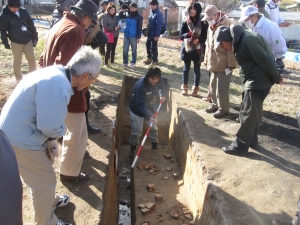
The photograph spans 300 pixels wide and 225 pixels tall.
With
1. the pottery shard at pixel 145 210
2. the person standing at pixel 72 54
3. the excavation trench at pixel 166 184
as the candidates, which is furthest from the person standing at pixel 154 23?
the pottery shard at pixel 145 210

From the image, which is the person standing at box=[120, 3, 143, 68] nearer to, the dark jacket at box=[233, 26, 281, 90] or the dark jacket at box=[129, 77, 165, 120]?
the dark jacket at box=[129, 77, 165, 120]

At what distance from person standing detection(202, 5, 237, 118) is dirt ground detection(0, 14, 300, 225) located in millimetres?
419

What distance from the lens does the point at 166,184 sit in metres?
5.60

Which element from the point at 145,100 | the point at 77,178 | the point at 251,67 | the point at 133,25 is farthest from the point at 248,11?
the point at 133,25

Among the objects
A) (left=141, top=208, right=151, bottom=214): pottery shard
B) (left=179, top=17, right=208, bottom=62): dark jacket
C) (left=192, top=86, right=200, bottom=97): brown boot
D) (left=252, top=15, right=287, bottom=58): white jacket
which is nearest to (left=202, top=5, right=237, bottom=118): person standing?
(left=252, top=15, right=287, bottom=58): white jacket

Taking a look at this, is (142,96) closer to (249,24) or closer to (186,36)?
(186,36)

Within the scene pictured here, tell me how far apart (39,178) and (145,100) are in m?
3.81

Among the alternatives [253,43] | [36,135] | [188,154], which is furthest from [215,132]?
[36,135]

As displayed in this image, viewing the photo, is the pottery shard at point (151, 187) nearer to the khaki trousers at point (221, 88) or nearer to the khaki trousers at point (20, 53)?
the khaki trousers at point (221, 88)

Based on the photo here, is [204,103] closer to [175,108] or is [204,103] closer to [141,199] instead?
[175,108]

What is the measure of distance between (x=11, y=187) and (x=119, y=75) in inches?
269

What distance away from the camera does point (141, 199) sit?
5.13m

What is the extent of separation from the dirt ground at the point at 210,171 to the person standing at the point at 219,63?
1.37ft

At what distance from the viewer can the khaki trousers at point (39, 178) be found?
270 cm
